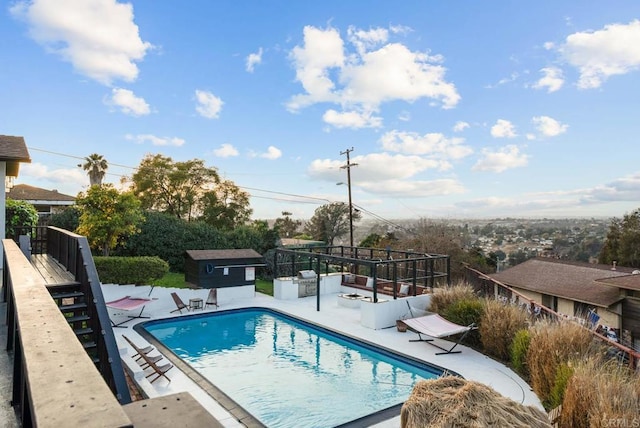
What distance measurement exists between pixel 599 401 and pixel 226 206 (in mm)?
24002

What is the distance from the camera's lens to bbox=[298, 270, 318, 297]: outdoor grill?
1609 centimetres

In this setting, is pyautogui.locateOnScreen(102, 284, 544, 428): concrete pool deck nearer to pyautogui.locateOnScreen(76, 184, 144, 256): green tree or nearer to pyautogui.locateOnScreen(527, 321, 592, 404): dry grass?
pyautogui.locateOnScreen(527, 321, 592, 404): dry grass

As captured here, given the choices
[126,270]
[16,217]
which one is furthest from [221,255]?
[16,217]

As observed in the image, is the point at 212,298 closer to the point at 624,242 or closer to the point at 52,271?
the point at 52,271

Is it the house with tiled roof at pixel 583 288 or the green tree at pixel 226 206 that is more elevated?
the green tree at pixel 226 206

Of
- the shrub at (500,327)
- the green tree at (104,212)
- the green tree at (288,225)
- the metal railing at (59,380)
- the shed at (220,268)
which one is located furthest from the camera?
the green tree at (288,225)

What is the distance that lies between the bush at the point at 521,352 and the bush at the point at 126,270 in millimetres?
12030

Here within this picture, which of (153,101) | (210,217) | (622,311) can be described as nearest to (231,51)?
(153,101)

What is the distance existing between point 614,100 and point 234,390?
60.0 ft

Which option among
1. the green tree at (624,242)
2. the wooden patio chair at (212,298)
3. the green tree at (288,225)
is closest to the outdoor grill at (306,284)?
the wooden patio chair at (212,298)

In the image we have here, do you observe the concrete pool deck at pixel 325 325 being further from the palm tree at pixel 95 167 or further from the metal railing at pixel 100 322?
the palm tree at pixel 95 167

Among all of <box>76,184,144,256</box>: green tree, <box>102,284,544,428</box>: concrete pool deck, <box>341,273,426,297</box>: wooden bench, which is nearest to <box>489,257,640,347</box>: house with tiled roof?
<box>341,273,426,297</box>: wooden bench

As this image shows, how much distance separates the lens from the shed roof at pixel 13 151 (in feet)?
32.9

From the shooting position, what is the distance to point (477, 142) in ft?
75.4
